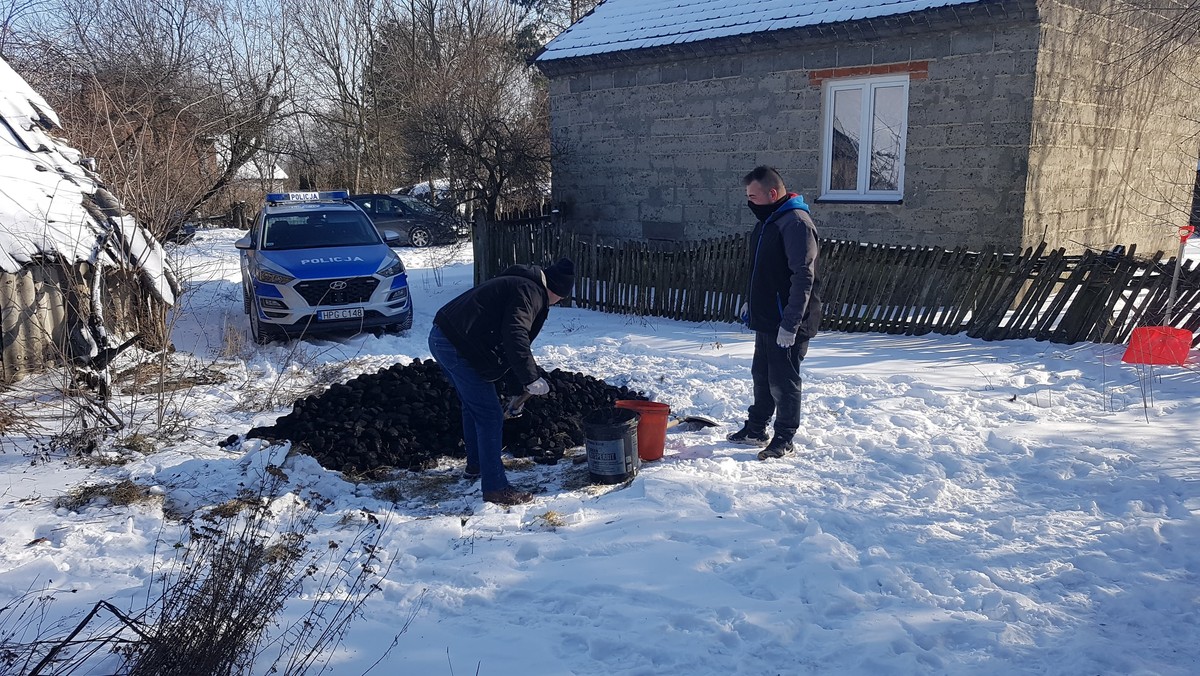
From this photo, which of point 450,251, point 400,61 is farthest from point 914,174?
point 400,61

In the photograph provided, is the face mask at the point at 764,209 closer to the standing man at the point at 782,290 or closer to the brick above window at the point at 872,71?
the standing man at the point at 782,290

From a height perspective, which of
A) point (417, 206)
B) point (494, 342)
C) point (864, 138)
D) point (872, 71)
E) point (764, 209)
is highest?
point (872, 71)

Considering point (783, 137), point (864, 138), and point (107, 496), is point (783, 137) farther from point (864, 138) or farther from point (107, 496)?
point (107, 496)

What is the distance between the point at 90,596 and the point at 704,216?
1002 centimetres

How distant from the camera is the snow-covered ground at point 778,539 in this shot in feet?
10.3

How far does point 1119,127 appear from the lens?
1119cm

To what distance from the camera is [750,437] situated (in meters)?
5.65

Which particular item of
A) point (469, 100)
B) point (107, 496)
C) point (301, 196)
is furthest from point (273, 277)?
point (469, 100)

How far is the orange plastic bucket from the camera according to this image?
5.26 meters

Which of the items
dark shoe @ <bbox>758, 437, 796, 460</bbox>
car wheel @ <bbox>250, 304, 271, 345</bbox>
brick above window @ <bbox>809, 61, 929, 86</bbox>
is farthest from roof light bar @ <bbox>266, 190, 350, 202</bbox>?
dark shoe @ <bbox>758, 437, 796, 460</bbox>

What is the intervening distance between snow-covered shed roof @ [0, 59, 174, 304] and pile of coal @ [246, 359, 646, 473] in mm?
2466

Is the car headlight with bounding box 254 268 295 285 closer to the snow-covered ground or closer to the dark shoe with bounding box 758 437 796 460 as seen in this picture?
the snow-covered ground

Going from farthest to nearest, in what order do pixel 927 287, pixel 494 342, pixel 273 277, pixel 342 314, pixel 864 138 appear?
pixel 864 138, pixel 342 314, pixel 273 277, pixel 927 287, pixel 494 342

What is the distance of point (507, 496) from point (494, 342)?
0.93 m
